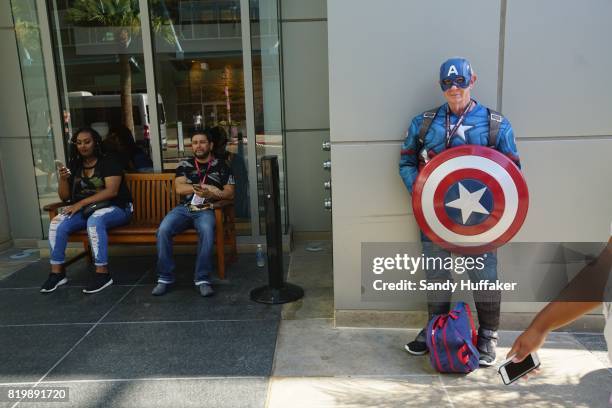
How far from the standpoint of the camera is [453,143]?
3.09 m

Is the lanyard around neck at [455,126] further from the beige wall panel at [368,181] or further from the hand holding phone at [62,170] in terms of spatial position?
the hand holding phone at [62,170]

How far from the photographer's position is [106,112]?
603cm

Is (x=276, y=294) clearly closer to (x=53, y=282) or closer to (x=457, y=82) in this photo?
(x=53, y=282)

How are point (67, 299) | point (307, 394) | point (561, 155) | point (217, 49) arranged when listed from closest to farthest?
1. point (307, 394)
2. point (561, 155)
3. point (67, 299)
4. point (217, 49)

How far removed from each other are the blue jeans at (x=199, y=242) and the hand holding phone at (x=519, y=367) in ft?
10.6

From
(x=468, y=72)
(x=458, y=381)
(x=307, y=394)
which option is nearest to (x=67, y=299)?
(x=307, y=394)

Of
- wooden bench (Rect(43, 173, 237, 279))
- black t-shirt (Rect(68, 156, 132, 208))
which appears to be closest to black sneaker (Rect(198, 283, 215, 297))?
wooden bench (Rect(43, 173, 237, 279))

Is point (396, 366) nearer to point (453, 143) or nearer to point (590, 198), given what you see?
point (453, 143)

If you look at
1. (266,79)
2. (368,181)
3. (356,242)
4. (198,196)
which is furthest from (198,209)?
(266,79)

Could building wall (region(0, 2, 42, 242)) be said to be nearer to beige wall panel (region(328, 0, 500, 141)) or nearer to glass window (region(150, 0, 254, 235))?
glass window (region(150, 0, 254, 235))

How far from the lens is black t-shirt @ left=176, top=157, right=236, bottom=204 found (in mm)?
4742

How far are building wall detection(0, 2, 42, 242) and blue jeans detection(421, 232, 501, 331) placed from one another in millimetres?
4977

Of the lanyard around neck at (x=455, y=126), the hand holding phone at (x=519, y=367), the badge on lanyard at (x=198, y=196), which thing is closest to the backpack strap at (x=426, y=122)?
the lanyard around neck at (x=455, y=126)

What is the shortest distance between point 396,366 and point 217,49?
4262 mm
